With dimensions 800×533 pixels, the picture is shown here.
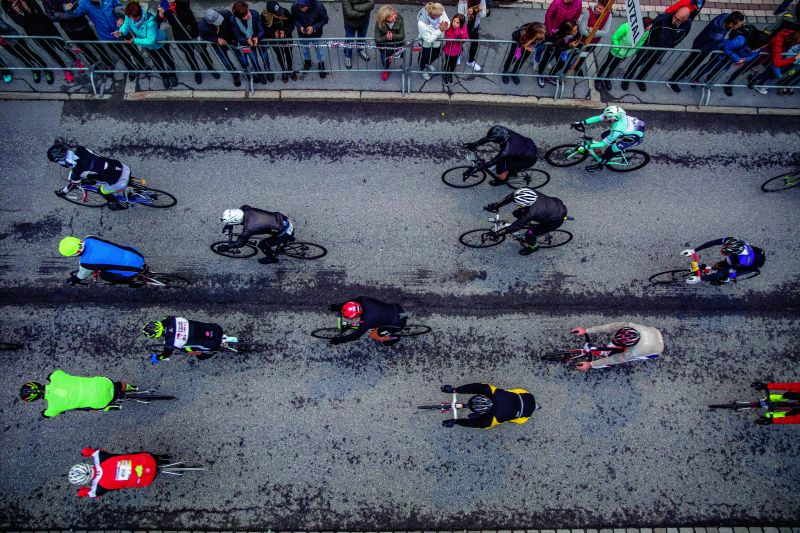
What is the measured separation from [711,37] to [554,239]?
6.23 m

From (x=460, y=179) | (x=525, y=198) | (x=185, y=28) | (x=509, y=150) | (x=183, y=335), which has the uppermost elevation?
(x=185, y=28)

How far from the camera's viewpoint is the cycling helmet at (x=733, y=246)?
8516 mm

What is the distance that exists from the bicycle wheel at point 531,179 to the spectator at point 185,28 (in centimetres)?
806

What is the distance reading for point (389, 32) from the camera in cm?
1031

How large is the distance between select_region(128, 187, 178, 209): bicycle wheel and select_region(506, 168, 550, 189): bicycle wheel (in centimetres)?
779

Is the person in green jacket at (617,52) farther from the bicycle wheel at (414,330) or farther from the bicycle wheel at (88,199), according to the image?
the bicycle wheel at (88,199)

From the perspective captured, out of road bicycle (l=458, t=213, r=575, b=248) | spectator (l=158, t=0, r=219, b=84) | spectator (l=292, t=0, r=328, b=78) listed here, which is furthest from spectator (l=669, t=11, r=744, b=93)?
spectator (l=158, t=0, r=219, b=84)

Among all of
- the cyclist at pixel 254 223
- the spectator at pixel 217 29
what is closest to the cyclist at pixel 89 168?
the cyclist at pixel 254 223

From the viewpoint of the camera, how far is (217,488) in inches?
330

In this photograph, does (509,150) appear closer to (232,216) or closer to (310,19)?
(232,216)

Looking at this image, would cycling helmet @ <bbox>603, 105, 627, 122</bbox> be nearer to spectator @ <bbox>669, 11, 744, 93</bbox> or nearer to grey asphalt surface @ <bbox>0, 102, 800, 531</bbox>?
grey asphalt surface @ <bbox>0, 102, 800, 531</bbox>

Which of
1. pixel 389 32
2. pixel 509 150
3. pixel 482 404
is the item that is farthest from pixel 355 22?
pixel 482 404

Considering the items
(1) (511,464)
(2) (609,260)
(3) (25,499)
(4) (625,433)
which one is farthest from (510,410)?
(3) (25,499)

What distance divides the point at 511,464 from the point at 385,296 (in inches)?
163
